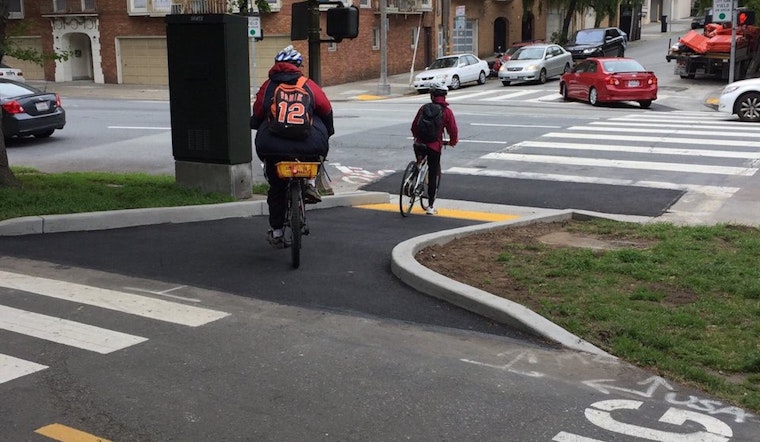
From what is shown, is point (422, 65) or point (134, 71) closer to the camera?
point (134, 71)

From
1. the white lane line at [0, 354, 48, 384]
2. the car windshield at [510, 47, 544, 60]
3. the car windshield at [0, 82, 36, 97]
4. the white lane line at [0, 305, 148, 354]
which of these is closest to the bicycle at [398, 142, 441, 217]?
the white lane line at [0, 305, 148, 354]

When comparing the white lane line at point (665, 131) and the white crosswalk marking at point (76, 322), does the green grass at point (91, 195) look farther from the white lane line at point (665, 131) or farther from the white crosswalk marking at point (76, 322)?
the white lane line at point (665, 131)

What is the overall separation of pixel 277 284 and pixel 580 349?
106 inches

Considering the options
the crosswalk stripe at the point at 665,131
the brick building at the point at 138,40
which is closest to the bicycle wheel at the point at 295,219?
the crosswalk stripe at the point at 665,131

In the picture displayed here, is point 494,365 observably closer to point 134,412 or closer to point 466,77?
point 134,412

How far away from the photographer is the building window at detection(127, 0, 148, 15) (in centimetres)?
4031

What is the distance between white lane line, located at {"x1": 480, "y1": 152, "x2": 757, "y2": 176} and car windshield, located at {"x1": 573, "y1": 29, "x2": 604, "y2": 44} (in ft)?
92.6

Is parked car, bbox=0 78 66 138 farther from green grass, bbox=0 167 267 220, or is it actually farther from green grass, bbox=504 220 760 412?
green grass, bbox=504 220 760 412

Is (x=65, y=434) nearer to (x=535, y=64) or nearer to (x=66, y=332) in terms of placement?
(x=66, y=332)

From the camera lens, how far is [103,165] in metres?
16.2

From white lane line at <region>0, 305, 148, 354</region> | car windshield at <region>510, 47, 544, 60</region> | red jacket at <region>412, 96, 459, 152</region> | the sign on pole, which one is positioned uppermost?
the sign on pole

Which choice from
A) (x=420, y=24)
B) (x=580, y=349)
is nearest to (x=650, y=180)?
(x=580, y=349)

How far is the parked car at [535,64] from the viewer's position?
36.9 meters

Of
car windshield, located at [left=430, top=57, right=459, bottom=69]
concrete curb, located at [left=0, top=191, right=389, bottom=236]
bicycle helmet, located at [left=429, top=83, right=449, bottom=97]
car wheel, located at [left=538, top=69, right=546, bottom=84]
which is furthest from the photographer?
car windshield, located at [left=430, top=57, right=459, bottom=69]
